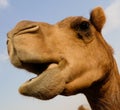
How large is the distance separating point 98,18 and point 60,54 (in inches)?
51.0

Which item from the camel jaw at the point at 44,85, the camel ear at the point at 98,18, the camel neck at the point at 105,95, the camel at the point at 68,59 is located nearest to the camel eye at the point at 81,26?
the camel at the point at 68,59

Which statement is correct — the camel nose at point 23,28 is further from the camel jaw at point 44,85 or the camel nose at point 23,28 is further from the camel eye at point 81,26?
the camel eye at point 81,26

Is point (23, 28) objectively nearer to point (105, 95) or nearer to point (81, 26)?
point (81, 26)

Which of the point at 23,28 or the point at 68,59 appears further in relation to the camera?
the point at 68,59

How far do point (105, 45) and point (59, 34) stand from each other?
0.91m

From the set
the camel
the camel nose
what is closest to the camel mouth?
the camel

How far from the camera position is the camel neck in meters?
4.98

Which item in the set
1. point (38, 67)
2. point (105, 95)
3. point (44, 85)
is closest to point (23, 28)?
point (38, 67)

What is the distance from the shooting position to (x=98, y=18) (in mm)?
5496

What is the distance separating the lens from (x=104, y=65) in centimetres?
498

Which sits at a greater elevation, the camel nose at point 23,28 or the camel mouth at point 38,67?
the camel nose at point 23,28

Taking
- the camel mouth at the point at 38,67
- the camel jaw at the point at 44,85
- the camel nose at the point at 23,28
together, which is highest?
the camel nose at the point at 23,28

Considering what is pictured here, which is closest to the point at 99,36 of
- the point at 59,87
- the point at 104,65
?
the point at 104,65

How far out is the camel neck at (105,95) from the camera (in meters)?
4.98
